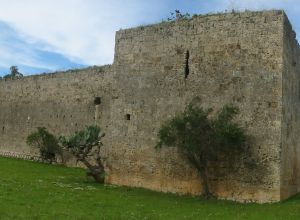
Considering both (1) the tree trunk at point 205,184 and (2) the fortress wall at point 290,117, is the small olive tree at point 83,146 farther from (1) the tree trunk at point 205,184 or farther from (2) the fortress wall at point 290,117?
(2) the fortress wall at point 290,117

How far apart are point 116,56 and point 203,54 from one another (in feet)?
13.5

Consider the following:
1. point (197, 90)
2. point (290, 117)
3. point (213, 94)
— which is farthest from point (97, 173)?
point (290, 117)

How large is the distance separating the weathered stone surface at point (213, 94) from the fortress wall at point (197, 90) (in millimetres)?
34

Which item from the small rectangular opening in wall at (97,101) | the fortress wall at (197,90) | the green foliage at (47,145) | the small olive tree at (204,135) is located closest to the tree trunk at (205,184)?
the small olive tree at (204,135)

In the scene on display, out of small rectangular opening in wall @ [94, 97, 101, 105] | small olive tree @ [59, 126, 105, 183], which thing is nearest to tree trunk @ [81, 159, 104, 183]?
small olive tree @ [59, 126, 105, 183]

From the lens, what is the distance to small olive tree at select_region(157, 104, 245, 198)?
53.6ft

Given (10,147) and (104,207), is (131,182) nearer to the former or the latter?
(104,207)

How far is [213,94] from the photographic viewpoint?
17578 mm

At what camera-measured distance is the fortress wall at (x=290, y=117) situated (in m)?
16.6

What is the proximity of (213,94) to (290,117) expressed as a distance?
281cm

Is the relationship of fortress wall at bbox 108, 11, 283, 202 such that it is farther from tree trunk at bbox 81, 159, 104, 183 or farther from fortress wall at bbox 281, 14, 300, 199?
tree trunk at bbox 81, 159, 104, 183

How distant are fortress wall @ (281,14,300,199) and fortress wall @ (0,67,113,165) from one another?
37.0ft

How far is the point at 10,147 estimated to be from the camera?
3547 cm

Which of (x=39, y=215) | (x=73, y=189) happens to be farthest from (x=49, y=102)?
(x=39, y=215)
